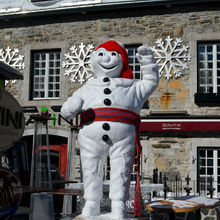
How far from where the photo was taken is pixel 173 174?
9516mm

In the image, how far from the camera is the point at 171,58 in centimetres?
996

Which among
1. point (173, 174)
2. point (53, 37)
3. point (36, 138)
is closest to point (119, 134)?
point (36, 138)

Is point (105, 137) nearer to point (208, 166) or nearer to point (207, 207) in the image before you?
point (207, 207)

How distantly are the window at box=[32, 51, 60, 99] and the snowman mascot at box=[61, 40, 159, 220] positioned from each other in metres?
6.88

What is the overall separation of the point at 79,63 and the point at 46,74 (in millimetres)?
1280

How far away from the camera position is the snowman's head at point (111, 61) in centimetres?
432

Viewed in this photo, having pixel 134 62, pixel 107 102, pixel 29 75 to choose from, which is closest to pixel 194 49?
pixel 134 62

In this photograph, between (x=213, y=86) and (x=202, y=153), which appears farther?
(x=213, y=86)

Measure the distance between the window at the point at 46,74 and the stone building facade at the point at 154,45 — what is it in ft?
0.56

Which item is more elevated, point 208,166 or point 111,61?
point 111,61

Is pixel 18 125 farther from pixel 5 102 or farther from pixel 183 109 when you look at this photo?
pixel 183 109

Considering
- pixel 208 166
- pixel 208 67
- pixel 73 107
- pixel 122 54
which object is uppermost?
pixel 208 67

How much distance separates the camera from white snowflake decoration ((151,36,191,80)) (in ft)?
32.5

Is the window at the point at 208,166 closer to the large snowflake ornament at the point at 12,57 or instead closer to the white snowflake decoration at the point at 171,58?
the white snowflake decoration at the point at 171,58
